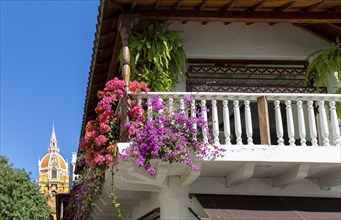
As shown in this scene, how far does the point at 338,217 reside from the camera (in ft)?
30.2

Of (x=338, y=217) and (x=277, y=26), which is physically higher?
(x=277, y=26)

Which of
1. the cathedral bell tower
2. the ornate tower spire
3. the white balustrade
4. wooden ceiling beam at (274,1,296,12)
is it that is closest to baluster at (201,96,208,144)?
the white balustrade

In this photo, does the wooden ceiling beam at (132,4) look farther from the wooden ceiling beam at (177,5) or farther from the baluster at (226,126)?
the baluster at (226,126)

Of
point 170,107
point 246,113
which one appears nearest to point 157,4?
point 170,107

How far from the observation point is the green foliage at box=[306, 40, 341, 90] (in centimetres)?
1109

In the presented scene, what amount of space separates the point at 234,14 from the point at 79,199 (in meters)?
5.12

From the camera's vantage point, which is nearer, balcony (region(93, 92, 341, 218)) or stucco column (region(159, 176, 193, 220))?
balcony (region(93, 92, 341, 218))

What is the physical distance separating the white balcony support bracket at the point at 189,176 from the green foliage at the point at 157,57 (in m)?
1.71

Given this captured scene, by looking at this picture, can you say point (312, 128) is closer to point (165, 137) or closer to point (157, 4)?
point (165, 137)

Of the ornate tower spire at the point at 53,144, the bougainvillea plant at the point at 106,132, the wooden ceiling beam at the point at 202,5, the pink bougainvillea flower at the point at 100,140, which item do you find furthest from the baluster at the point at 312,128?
the ornate tower spire at the point at 53,144

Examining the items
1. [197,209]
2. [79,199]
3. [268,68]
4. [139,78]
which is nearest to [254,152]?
[197,209]

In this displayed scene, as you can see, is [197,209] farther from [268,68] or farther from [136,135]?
[268,68]

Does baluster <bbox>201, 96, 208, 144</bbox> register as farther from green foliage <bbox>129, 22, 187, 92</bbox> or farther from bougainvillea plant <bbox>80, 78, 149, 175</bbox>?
green foliage <bbox>129, 22, 187, 92</bbox>

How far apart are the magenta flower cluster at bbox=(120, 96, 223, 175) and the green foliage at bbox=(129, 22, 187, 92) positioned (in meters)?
1.23
